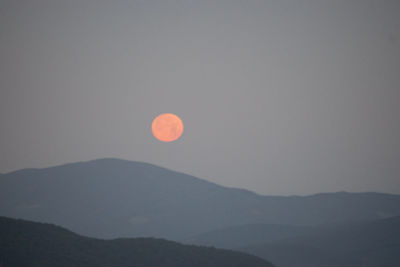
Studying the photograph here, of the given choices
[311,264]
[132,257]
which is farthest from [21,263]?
[311,264]

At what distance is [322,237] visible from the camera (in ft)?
318

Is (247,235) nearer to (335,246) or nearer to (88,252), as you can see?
(335,246)

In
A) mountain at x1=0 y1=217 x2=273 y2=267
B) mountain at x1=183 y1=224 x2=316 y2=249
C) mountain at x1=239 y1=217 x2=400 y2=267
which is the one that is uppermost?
mountain at x1=183 y1=224 x2=316 y2=249

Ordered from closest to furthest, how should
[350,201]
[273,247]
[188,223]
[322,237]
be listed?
[273,247] → [322,237] → [188,223] → [350,201]

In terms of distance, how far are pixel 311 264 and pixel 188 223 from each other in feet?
360

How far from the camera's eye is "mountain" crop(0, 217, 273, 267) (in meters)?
33.2

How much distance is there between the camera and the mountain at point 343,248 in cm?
7594

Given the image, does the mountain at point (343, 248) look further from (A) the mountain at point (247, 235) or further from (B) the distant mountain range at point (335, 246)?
(A) the mountain at point (247, 235)

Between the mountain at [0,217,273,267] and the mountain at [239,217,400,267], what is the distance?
34931 millimetres

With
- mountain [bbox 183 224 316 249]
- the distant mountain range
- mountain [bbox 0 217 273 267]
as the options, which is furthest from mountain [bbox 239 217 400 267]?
mountain [bbox 0 217 273 267]

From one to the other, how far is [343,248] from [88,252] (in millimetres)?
72000

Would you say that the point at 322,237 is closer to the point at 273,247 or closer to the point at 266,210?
the point at 273,247

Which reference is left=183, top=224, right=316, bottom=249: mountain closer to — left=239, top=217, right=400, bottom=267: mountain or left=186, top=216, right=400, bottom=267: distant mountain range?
left=186, top=216, right=400, bottom=267: distant mountain range

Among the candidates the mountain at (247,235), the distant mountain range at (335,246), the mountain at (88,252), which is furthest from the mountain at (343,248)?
the mountain at (88,252)
